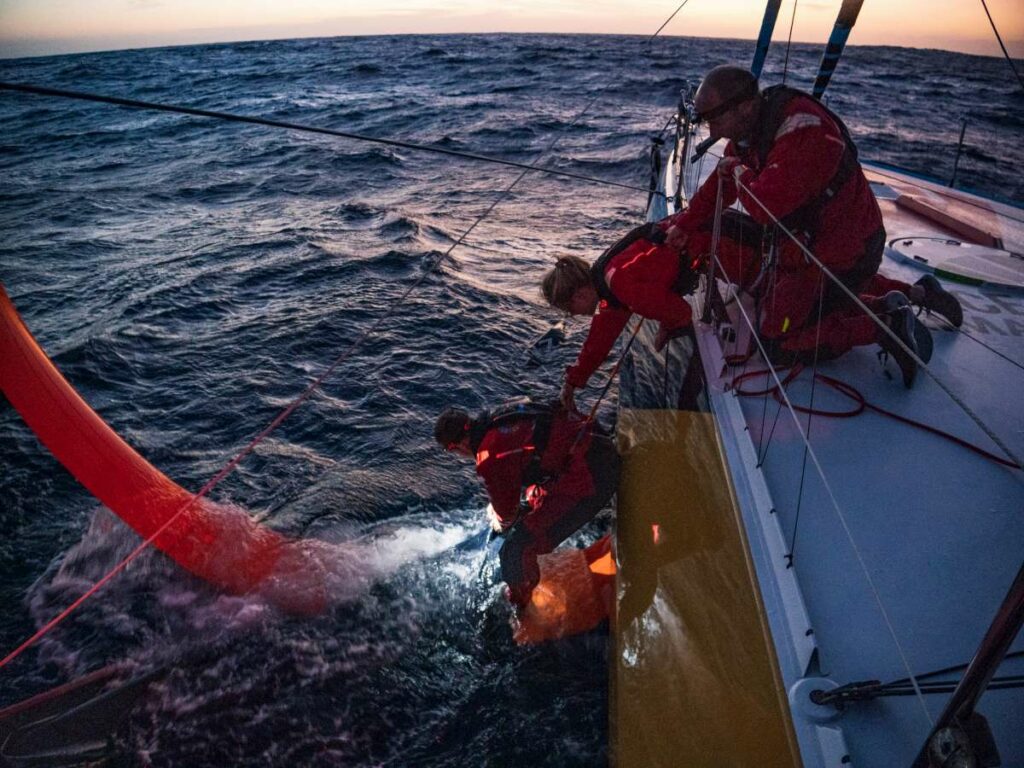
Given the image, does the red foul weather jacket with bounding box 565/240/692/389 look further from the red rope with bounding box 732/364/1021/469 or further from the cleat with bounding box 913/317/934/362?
the cleat with bounding box 913/317/934/362

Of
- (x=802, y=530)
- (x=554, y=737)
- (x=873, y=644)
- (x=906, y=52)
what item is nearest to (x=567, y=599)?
(x=554, y=737)

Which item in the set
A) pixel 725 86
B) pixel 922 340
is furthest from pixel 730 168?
pixel 922 340

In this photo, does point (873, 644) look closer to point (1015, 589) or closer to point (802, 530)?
point (802, 530)

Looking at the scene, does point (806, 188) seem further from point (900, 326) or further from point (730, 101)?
point (900, 326)

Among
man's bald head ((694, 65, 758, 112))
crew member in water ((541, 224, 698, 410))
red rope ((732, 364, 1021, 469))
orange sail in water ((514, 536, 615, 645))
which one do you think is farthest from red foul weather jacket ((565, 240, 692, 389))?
orange sail in water ((514, 536, 615, 645))

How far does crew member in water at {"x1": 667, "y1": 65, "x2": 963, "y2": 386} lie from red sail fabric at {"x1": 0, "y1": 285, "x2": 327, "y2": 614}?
10.1ft

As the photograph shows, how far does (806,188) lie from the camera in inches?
98.4

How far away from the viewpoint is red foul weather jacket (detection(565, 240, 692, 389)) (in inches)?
111

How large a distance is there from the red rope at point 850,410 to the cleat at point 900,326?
0.24m

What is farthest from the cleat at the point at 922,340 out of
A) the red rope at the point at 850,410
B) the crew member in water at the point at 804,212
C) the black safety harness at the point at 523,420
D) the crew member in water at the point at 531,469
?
Answer: the black safety harness at the point at 523,420

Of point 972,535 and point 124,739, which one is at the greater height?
point 972,535

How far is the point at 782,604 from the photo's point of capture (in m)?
1.93

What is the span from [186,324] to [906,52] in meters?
105

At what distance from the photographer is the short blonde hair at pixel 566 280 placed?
2910 mm
